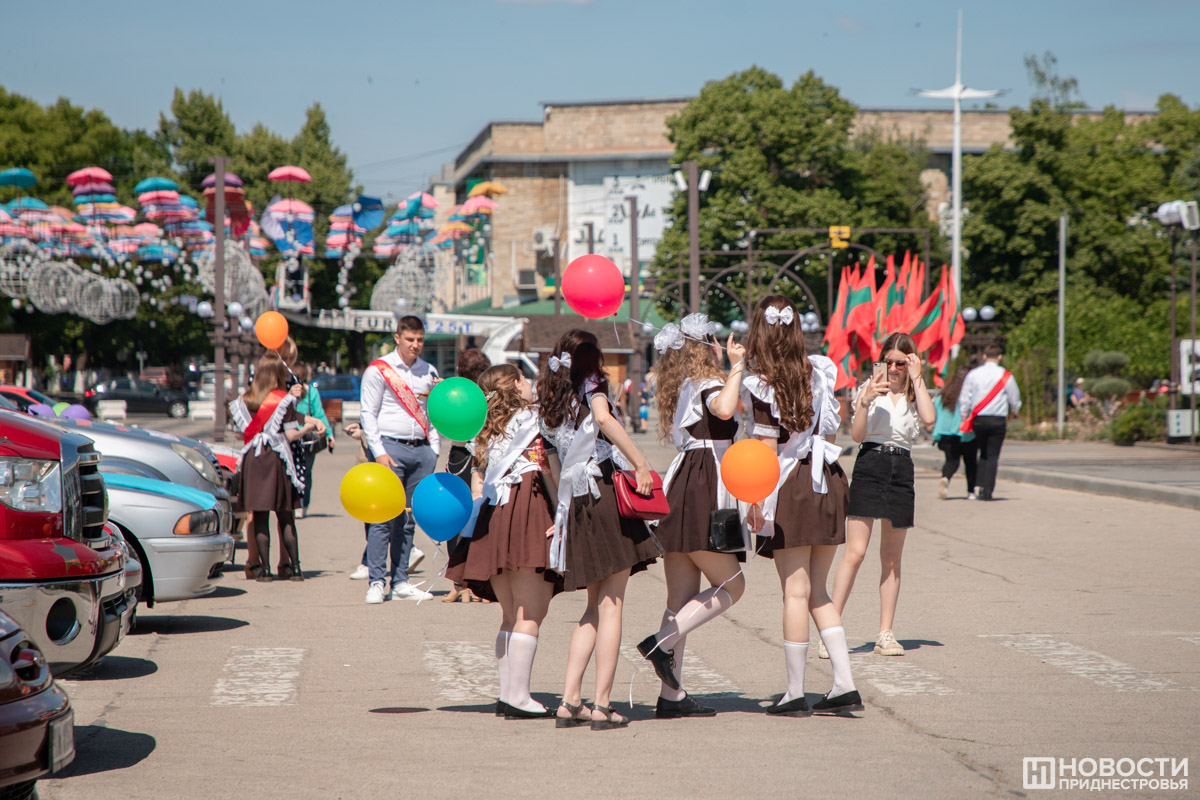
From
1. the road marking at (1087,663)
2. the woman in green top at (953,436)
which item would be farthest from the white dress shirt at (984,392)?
the road marking at (1087,663)

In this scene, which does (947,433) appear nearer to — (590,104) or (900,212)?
(900,212)

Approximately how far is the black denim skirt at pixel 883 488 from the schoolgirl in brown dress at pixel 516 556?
7.59 feet

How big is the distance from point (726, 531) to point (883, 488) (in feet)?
6.67

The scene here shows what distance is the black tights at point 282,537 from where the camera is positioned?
34.0 feet

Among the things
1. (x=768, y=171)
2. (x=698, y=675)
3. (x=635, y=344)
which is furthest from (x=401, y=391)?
(x=768, y=171)

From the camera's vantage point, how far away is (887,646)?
24.0 feet

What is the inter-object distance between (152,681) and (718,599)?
9.90ft

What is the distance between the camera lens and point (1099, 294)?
49250 mm

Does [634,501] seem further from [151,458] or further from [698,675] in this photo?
[151,458]

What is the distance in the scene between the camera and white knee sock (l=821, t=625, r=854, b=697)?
580 centimetres

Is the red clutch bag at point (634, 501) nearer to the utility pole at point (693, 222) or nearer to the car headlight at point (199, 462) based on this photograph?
the car headlight at point (199, 462)

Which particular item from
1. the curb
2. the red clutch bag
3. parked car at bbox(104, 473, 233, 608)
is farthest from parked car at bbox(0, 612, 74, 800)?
the curb

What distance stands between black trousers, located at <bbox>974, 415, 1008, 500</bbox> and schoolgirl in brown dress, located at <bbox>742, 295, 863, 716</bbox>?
10.6 m

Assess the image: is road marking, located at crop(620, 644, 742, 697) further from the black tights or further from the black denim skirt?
the black tights
